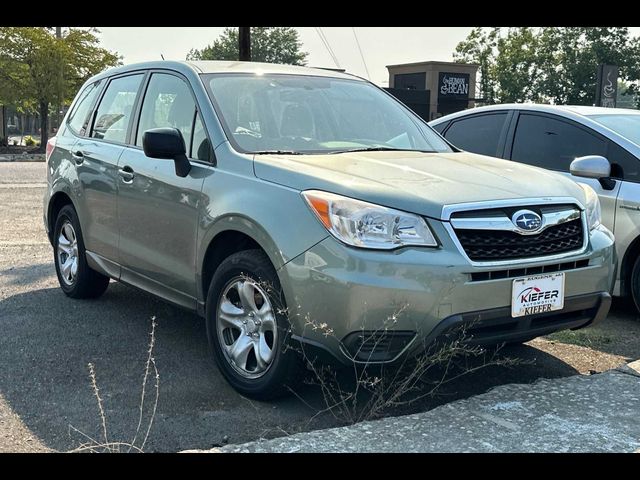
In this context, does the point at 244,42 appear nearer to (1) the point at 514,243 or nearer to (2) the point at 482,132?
(2) the point at 482,132

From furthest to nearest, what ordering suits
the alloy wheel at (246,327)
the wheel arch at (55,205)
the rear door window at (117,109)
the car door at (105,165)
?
the wheel arch at (55,205) < the rear door window at (117,109) < the car door at (105,165) < the alloy wheel at (246,327)

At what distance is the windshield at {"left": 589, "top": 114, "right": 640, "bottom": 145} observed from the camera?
5746mm

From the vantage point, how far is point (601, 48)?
47.4m

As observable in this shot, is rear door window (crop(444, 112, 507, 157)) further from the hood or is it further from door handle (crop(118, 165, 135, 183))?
door handle (crop(118, 165, 135, 183))

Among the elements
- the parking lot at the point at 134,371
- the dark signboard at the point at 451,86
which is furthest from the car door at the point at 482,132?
the dark signboard at the point at 451,86

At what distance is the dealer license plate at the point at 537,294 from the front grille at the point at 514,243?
0.12m

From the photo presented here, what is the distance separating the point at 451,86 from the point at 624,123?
26.5 meters

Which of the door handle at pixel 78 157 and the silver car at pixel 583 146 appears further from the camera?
the door handle at pixel 78 157

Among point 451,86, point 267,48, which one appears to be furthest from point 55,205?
point 267,48

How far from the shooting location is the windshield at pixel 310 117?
435 cm

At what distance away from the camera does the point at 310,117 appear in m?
4.64

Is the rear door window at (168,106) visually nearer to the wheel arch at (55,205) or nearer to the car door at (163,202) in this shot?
the car door at (163,202)
